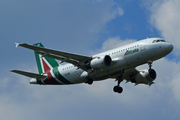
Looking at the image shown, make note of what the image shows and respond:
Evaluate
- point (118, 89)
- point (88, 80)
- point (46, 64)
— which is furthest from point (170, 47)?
point (46, 64)

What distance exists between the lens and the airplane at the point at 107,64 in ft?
150

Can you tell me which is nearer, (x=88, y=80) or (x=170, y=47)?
(x=170, y=47)

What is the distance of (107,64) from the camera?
1825 inches

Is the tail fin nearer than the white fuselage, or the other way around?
the white fuselage

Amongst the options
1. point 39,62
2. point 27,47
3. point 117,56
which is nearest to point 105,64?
point 117,56

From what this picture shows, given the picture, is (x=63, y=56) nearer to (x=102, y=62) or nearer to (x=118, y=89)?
(x=102, y=62)

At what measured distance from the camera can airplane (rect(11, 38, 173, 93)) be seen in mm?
45688

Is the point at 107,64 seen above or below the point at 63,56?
below

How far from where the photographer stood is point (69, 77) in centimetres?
5097

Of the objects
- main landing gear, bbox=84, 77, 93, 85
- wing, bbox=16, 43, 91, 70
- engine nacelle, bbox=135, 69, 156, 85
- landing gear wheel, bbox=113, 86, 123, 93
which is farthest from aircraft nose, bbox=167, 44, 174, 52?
landing gear wheel, bbox=113, 86, 123, 93

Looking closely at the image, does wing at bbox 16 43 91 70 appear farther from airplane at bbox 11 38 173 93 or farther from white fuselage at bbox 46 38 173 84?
white fuselage at bbox 46 38 173 84

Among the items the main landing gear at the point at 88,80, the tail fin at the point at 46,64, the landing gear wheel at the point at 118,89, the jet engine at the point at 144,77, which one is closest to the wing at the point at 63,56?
the main landing gear at the point at 88,80

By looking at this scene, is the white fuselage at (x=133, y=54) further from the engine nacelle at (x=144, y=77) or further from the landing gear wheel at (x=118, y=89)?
the landing gear wheel at (x=118, y=89)

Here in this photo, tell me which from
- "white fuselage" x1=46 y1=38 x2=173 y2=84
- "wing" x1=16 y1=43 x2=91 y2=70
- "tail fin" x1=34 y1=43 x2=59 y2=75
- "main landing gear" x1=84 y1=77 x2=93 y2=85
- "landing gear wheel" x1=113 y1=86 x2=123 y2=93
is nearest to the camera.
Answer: "wing" x1=16 y1=43 x2=91 y2=70
